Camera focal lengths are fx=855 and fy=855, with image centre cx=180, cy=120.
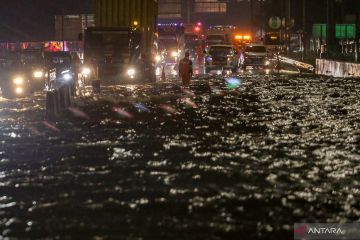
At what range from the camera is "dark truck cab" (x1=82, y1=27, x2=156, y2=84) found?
4000 centimetres

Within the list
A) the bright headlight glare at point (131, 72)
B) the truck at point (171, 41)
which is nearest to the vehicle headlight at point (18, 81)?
the bright headlight glare at point (131, 72)

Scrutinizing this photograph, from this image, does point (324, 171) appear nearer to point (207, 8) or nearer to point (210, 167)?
point (210, 167)

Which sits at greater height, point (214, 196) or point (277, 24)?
point (277, 24)

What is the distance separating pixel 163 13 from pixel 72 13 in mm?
53533

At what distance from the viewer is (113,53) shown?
40.6 metres

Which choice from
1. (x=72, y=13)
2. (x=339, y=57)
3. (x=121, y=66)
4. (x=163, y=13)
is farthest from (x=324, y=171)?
(x=163, y=13)

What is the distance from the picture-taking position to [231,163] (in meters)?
13.4

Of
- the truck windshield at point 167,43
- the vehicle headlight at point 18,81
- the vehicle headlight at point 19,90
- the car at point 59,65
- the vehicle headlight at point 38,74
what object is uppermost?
the truck windshield at point 167,43

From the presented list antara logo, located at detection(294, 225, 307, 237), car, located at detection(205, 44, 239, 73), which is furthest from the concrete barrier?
antara logo, located at detection(294, 225, 307, 237)

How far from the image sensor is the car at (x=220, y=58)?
55.2 meters

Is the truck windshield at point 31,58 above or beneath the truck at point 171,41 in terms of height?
beneath

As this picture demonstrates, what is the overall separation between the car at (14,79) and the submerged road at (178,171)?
24.1ft

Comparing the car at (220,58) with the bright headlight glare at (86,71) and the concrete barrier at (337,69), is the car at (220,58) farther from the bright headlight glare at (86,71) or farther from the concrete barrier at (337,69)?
the bright headlight glare at (86,71)

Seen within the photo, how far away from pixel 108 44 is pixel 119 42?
1.83 ft
